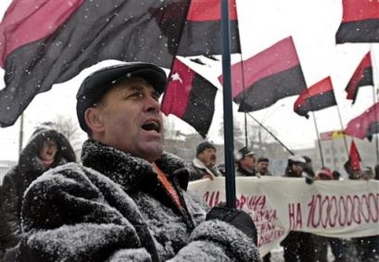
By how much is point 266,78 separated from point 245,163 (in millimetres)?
1558

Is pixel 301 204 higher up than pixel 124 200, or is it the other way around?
pixel 124 200

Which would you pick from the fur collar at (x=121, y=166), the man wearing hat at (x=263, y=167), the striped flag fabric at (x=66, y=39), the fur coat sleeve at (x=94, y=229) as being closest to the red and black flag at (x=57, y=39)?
the striped flag fabric at (x=66, y=39)

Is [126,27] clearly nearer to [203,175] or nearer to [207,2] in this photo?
[207,2]

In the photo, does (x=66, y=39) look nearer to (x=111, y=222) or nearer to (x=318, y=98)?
(x=318, y=98)

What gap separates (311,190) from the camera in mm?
7285

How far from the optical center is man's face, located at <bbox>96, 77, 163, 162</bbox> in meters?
2.01

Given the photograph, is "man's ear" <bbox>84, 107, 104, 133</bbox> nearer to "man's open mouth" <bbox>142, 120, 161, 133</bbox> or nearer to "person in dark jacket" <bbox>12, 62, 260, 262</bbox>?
"person in dark jacket" <bbox>12, 62, 260, 262</bbox>

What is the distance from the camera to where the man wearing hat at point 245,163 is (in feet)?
20.7

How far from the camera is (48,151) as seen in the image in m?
4.64

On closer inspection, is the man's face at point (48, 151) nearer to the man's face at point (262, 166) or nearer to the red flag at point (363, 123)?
the man's face at point (262, 166)

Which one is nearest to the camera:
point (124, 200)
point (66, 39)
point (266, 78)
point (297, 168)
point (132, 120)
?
point (124, 200)

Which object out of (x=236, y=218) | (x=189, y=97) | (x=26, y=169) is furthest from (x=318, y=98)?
(x=236, y=218)

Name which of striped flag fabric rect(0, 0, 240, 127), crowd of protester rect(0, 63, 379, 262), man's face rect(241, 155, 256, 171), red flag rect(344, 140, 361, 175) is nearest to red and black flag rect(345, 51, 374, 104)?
red flag rect(344, 140, 361, 175)

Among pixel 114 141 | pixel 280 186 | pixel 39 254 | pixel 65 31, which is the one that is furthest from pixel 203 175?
pixel 39 254
